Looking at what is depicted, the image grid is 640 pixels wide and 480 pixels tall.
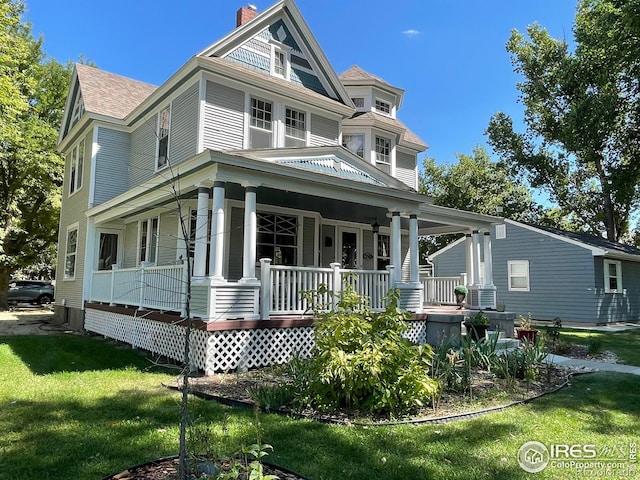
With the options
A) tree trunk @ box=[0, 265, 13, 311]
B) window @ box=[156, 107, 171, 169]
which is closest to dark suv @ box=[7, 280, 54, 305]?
tree trunk @ box=[0, 265, 13, 311]

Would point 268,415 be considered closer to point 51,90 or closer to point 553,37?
point 51,90

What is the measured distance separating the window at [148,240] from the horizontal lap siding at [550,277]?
51.6 ft

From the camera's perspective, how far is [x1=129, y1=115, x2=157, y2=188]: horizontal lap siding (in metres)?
12.8

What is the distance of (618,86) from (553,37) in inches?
265

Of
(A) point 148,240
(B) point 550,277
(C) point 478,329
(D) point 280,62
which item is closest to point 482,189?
(B) point 550,277

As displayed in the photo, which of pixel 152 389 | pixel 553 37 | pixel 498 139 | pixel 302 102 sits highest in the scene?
pixel 553 37

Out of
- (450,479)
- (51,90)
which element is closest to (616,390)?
(450,479)

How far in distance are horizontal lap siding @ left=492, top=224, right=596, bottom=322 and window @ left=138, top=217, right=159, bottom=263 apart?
51.6 ft

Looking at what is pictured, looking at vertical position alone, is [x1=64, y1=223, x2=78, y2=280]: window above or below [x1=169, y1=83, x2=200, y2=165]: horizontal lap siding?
below

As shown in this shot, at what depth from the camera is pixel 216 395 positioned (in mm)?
5789

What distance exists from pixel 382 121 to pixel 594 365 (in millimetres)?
9425

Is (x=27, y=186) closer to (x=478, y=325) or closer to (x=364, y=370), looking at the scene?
(x=478, y=325)

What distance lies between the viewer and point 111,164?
1402 centimetres

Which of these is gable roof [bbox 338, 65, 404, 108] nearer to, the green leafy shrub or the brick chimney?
the brick chimney
